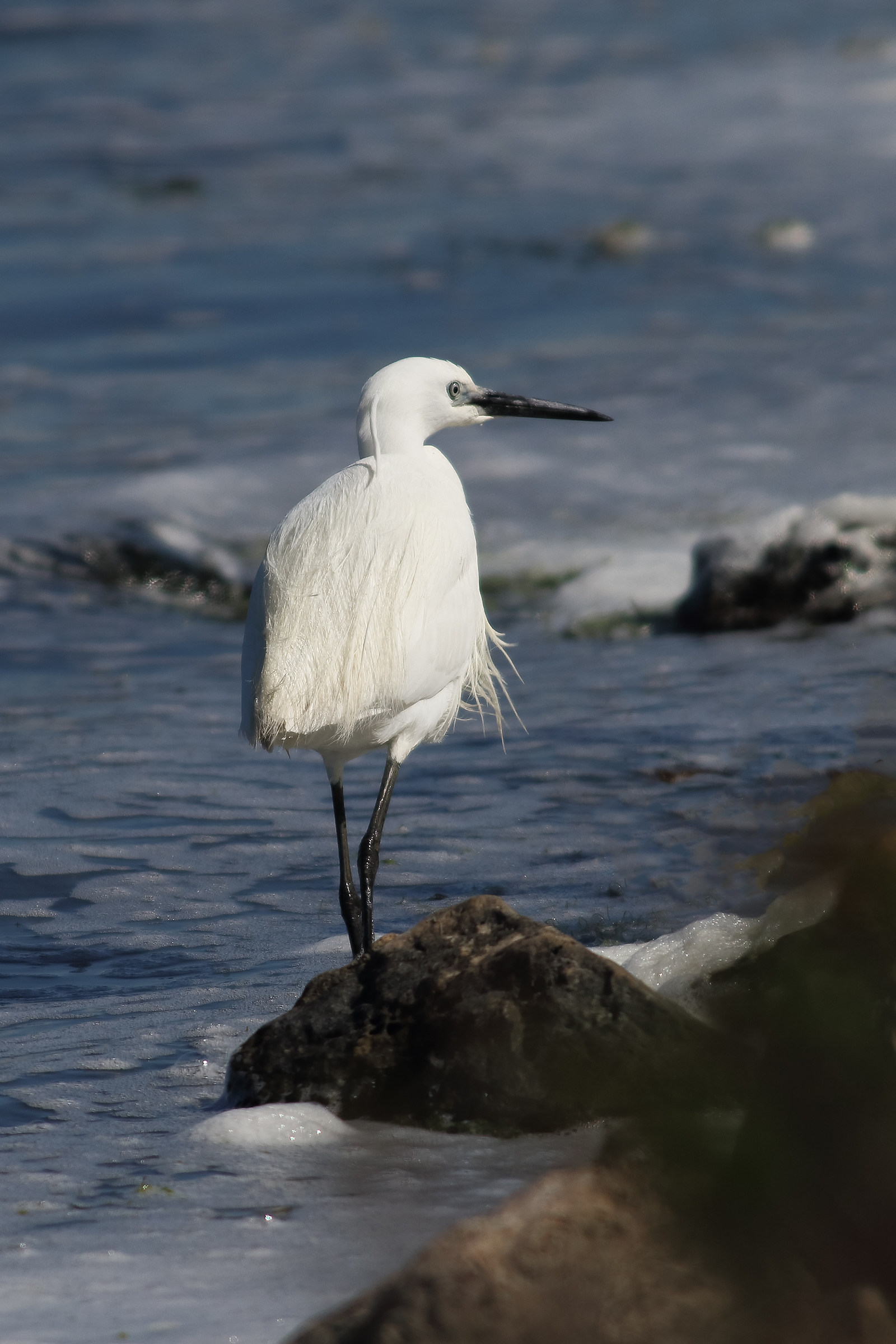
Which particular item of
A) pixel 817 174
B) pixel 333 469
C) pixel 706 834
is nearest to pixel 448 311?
pixel 333 469

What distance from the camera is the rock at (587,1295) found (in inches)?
70.1

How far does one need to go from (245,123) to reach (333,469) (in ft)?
48.0

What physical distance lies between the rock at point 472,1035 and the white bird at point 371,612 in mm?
771

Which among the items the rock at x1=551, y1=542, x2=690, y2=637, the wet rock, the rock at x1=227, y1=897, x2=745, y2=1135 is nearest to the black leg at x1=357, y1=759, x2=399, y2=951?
the rock at x1=227, y1=897, x2=745, y2=1135

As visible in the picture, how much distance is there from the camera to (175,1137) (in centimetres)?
308

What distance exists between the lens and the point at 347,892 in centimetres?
409

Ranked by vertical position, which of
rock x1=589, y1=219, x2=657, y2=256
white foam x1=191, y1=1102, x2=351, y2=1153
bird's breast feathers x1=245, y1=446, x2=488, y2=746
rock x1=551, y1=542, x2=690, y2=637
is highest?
rock x1=589, y1=219, x2=657, y2=256

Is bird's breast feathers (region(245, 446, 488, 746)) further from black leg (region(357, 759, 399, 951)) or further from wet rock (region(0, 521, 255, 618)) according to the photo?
wet rock (region(0, 521, 255, 618))

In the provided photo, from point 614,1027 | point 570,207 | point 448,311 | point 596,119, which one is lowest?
point 614,1027

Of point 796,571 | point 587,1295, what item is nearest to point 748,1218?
point 587,1295

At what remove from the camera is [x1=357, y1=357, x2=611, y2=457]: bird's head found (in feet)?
14.3

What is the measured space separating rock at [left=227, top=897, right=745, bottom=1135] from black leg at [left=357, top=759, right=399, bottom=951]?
0.87 m

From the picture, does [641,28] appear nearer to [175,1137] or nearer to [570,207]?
[570,207]

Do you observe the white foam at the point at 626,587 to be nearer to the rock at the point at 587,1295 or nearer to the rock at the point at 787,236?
the rock at the point at 587,1295
